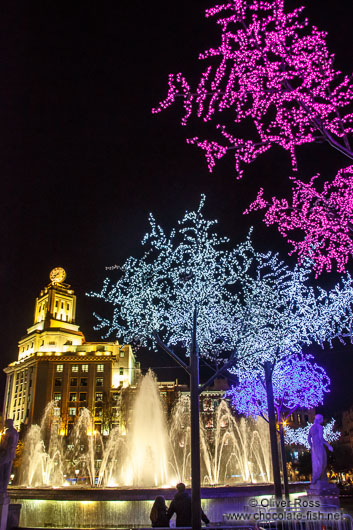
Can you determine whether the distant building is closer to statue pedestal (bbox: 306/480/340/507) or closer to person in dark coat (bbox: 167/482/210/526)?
statue pedestal (bbox: 306/480/340/507)

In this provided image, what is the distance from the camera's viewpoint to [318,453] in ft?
53.5

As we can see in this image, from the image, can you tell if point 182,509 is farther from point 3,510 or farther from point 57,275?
point 57,275

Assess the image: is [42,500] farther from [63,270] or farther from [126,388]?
[63,270]

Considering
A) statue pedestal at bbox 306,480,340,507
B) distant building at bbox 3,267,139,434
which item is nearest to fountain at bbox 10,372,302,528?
statue pedestal at bbox 306,480,340,507

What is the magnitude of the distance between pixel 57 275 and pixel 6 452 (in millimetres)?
96840

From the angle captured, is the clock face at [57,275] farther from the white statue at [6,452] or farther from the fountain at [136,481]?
the white statue at [6,452]

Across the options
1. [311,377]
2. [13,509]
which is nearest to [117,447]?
[311,377]

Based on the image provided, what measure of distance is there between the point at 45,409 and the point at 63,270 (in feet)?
118

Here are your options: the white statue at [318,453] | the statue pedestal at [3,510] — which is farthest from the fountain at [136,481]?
the statue pedestal at [3,510]

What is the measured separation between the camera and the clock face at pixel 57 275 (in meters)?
106

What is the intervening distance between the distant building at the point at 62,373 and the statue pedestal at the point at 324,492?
64.6m

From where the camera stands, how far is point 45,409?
84688mm

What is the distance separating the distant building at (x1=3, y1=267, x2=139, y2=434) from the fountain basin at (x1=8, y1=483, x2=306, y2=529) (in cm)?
6150

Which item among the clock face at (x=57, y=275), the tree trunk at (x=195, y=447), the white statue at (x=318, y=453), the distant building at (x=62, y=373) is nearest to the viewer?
the tree trunk at (x=195, y=447)
